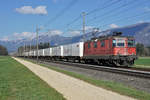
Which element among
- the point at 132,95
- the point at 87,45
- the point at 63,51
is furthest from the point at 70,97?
the point at 63,51

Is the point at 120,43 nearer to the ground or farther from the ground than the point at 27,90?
farther from the ground

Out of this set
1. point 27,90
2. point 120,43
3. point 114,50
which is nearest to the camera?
point 27,90

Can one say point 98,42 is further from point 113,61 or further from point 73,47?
point 73,47

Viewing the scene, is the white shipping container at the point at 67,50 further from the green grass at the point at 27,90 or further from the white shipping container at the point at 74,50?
the green grass at the point at 27,90

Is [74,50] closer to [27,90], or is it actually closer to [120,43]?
[120,43]

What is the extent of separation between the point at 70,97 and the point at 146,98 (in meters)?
3.06

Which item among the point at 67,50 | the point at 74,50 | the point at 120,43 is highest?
the point at 120,43

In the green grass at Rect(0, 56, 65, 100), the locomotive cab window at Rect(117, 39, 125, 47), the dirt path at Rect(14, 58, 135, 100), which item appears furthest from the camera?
the locomotive cab window at Rect(117, 39, 125, 47)

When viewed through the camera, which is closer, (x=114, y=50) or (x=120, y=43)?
(x=114, y=50)

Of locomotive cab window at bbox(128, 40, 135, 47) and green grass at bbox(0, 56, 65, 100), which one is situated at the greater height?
locomotive cab window at bbox(128, 40, 135, 47)

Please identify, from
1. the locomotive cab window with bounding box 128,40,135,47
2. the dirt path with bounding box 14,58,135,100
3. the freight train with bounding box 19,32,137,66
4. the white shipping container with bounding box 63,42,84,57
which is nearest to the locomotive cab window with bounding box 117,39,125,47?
the freight train with bounding box 19,32,137,66

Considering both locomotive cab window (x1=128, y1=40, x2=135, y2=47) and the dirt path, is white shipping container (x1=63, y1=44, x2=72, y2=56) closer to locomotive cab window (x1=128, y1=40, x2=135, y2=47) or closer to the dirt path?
locomotive cab window (x1=128, y1=40, x2=135, y2=47)

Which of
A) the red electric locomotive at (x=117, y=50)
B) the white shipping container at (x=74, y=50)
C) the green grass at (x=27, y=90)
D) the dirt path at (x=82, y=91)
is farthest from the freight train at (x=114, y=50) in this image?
the green grass at (x=27, y=90)

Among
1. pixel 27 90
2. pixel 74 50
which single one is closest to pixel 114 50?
pixel 27 90
